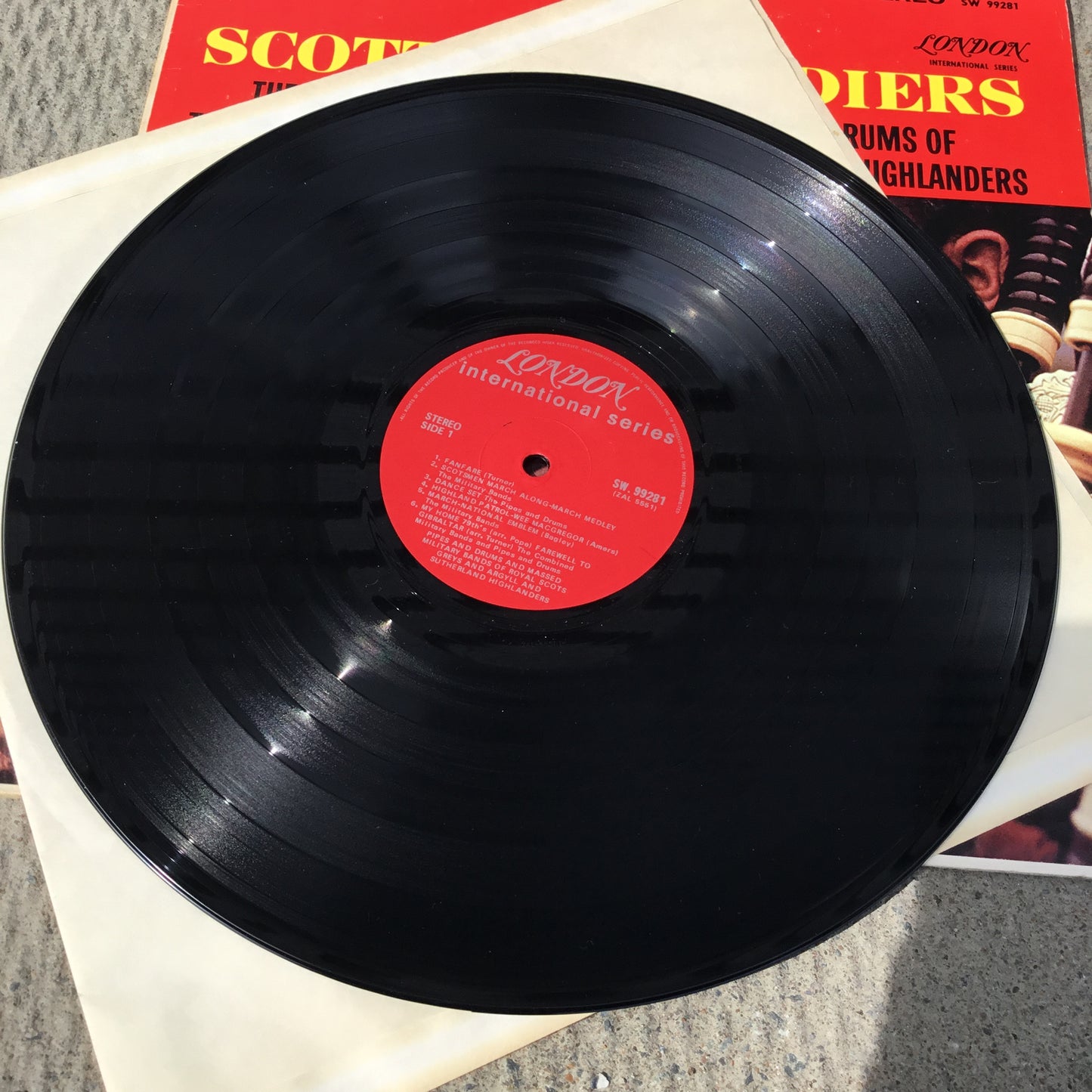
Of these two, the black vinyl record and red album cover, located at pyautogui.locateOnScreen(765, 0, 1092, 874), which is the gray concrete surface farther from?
red album cover, located at pyautogui.locateOnScreen(765, 0, 1092, 874)

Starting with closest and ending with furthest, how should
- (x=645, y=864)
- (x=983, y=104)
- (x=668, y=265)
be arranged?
(x=645, y=864), (x=668, y=265), (x=983, y=104)

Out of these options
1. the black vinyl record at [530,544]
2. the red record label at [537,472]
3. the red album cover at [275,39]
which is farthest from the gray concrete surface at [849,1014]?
the red album cover at [275,39]

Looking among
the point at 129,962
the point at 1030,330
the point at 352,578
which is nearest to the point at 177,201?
the point at 352,578

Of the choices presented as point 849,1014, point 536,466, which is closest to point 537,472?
point 536,466

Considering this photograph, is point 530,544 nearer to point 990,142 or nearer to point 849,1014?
point 849,1014

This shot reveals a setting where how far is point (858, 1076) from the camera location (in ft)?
2.23

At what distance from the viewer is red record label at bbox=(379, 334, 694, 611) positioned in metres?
0.70

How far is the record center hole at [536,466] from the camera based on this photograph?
0.72 meters

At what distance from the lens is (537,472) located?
72 centimetres

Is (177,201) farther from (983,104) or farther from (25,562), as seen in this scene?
(983,104)

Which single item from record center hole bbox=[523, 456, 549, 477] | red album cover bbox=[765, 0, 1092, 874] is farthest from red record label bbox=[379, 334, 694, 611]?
red album cover bbox=[765, 0, 1092, 874]

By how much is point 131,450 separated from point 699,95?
56 cm

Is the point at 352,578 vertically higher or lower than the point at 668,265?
lower

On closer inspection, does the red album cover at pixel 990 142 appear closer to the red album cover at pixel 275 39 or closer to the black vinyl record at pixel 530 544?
the black vinyl record at pixel 530 544
